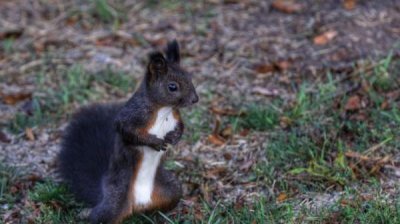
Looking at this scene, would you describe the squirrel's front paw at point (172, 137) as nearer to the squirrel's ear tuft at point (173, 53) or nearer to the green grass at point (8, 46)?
the squirrel's ear tuft at point (173, 53)

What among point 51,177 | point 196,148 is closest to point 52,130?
point 51,177

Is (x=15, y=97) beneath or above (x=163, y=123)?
beneath

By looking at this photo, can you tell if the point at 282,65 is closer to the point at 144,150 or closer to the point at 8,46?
the point at 144,150

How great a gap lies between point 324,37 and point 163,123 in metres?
2.47

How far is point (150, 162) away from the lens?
4.18m

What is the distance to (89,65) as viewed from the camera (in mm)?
A: 6203

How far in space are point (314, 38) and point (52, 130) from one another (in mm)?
2160

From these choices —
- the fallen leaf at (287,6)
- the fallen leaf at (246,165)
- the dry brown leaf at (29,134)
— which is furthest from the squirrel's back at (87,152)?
the fallen leaf at (287,6)

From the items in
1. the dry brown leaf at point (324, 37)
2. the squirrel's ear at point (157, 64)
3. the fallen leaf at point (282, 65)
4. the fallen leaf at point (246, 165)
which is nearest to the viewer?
the squirrel's ear at point (157, 64)

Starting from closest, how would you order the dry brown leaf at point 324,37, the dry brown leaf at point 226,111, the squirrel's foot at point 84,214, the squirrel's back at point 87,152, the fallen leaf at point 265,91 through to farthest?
the squirrel's foot at point 84,214
the squirrel's back at point 87,152
the dry brown leaf at point 226,111
the fallen leaf at point 265,91
the dry brown leaf at point 324,37

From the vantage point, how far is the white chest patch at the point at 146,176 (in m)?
4.16

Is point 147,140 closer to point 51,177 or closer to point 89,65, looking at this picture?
point 51,177

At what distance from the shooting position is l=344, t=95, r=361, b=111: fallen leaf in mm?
5211

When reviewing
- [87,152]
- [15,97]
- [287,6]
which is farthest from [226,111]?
[287,6]
